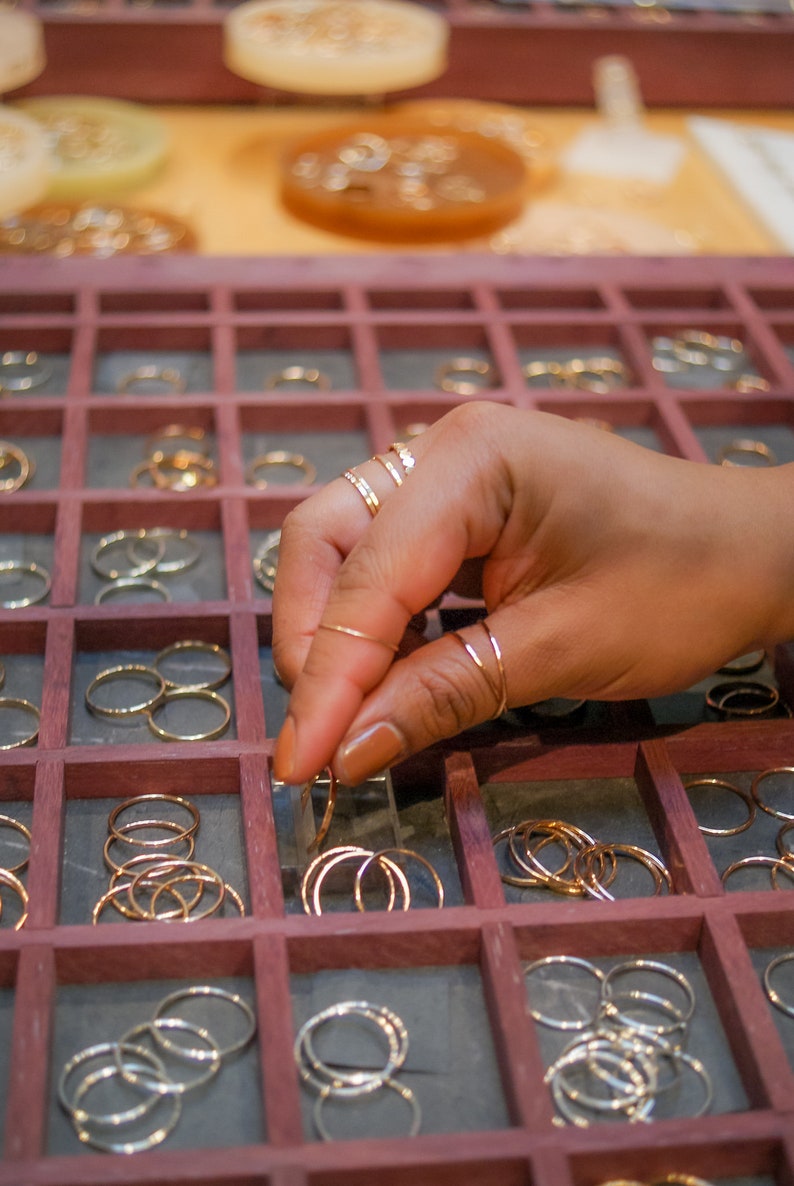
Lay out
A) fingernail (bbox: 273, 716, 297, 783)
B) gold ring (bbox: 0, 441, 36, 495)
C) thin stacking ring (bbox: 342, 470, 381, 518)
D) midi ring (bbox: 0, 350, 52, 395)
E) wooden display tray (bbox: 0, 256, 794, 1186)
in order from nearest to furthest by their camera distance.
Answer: wooden display tray (bbox: 0, 256, 794, 1186) → fingernail (bbox: 273, 716, 297, 783) → thin stacking ring (bbox: 342, 470, 381, 518) → gold ring (bbox: 0, 441, 36, 495) → midi ring (bbox: 0, 350, 52, 395)

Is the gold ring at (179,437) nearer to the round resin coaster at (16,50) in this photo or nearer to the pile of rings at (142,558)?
the pile of rings at (142,558)

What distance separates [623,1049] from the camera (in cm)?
96

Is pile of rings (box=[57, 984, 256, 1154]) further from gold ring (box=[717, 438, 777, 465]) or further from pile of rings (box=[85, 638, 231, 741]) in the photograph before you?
gold ring (box=[717, 438, 777, 465])

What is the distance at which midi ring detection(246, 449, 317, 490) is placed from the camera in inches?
60.5

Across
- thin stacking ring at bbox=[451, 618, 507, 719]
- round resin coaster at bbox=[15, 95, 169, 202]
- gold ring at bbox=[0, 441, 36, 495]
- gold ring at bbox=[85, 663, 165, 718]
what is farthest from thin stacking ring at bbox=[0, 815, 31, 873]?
round resin coaster at bbox=[15, 95, 169, 202]

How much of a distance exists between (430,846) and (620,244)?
138cm

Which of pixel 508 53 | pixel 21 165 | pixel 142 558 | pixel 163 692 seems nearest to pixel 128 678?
pixel 163 692

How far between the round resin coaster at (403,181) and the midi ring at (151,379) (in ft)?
2.02

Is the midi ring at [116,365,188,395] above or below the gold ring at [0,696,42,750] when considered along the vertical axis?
above

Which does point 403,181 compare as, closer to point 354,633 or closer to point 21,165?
point 21,165

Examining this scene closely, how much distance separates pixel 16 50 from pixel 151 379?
2.63 feet

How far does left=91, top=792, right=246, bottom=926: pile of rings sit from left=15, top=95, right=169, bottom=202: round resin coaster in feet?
4.79

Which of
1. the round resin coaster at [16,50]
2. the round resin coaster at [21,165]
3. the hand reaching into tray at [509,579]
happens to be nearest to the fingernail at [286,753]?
the hand reaching into tray at [509,579]

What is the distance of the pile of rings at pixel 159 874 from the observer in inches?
41.0
